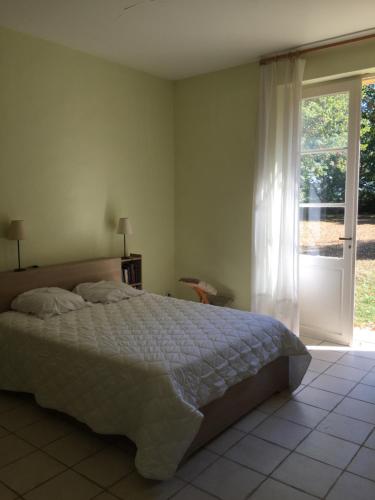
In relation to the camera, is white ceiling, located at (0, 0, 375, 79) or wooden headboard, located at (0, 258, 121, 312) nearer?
white ceiling, located at (0, 0, 375, 79)

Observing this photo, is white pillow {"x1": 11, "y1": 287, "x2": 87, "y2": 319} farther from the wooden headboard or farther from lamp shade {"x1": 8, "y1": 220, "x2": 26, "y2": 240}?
lamp shade {"x1": 8, "y1": 220, "x2": 26, "y2": 240}

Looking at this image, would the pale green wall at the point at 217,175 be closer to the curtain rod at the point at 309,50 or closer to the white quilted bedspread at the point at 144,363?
the curtain rod at the point at 309,50

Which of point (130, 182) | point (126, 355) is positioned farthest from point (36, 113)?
point (126, 355)

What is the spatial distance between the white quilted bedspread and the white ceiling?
2181 mm

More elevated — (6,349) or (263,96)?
(263,96)

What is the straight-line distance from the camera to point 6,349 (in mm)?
2922

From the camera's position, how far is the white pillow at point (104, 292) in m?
3.55

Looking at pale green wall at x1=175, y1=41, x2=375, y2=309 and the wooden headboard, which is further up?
pale green wall at x1=175, y1=41, x2=375, y2=309

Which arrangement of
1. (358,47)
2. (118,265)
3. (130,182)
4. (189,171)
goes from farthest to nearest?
(189,171)
(130,182)
(118,265)
(358,47)

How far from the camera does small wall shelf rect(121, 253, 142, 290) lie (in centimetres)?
428

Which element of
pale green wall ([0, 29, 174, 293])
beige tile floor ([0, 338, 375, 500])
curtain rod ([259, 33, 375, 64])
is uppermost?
curtain rod ([259, 33, 375, 64])

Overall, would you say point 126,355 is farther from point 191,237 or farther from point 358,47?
point 358,47

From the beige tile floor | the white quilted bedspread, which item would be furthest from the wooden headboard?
the beige tile floor

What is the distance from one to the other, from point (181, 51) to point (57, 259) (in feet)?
7.21
